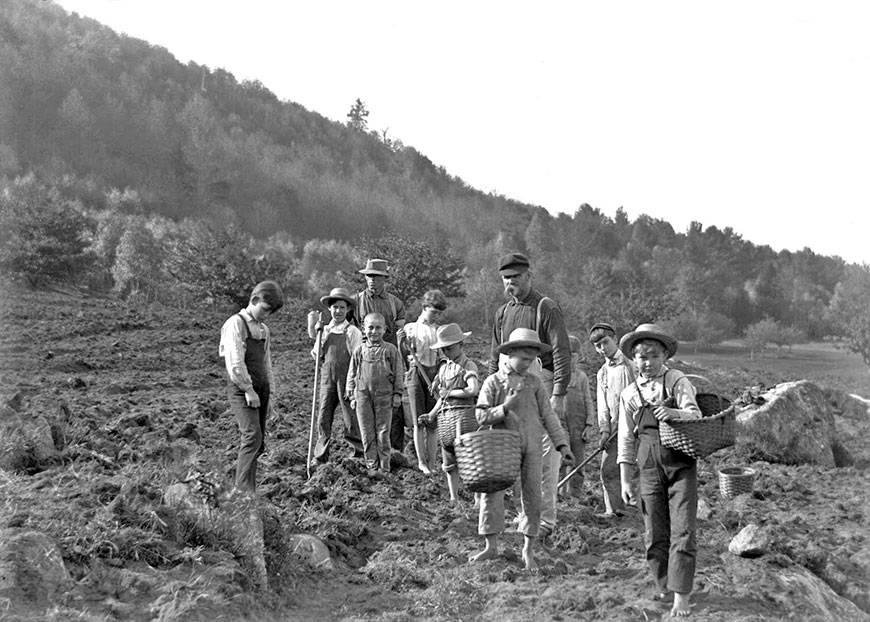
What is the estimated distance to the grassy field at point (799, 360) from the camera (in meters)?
37.8

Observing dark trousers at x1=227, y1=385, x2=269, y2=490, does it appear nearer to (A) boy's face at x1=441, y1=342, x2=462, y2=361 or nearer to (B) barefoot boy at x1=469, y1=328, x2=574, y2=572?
(A) boy's face at x1=441, y1=342, x2=462, y2=361

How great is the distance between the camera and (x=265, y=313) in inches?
247

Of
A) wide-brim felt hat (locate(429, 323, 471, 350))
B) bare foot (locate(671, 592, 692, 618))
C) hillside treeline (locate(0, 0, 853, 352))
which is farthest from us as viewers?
hillside treeline (locate(0, 0, 853, 352))

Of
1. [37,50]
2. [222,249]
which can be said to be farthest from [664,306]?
[37,50]

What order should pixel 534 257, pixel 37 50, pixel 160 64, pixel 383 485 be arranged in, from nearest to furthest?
pixel 383 485 < pixel 534 257 < pixel 37 50 < pixel 160 64

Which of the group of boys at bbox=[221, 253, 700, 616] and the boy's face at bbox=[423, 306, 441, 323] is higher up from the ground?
the boy's face at bbox=[423, 306, 441, 323]

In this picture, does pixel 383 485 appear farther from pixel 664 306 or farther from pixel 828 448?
pixel 664 306

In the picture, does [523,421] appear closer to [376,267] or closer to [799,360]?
[376,267]

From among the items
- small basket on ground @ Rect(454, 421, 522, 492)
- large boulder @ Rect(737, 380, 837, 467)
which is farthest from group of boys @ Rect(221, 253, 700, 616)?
large boulder @ Rect(737, 380, 837, 467)

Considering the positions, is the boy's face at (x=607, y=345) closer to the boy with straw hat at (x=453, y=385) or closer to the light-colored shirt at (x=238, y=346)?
the boy with straw hat at (x=453, y=385)

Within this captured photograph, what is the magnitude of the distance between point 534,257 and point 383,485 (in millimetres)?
60889

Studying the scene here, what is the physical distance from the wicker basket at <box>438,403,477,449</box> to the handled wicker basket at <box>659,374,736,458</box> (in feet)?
5.92

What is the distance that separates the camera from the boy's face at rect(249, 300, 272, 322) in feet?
20.3

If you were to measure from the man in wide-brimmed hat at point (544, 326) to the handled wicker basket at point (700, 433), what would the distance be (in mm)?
1439
